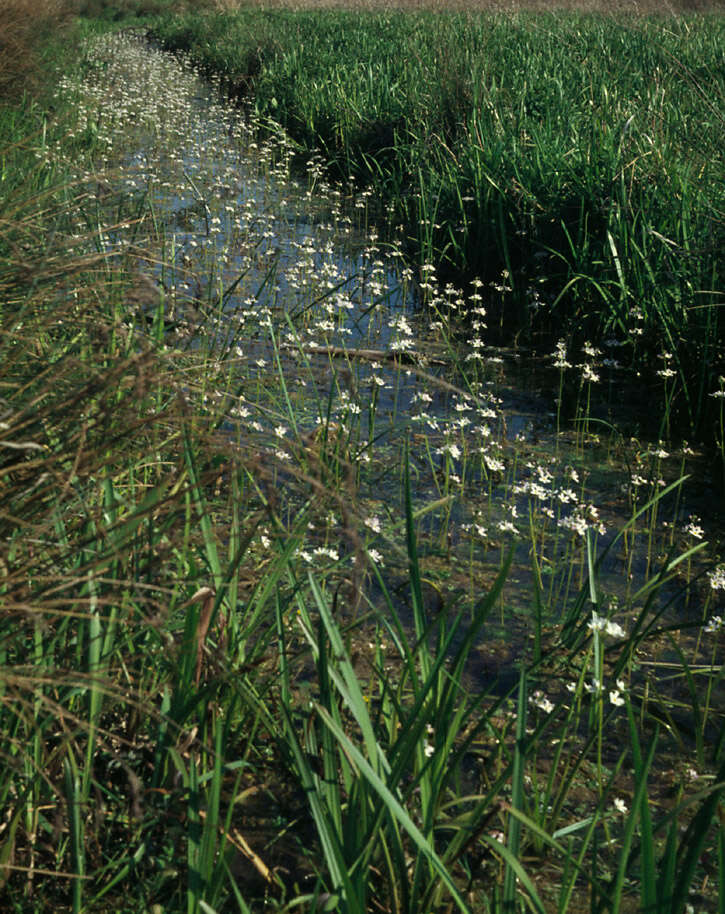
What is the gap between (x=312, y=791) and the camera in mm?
1508

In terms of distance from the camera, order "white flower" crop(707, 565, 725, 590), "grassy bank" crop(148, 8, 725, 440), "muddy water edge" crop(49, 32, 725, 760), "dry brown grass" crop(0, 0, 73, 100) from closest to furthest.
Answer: "muddy water edge" crop(49, 32, 725, 760), "white flower" crop(707, 565, 725, 590), "grassy bank" crop(148, 8, 725, 440), "dry brown grass" crop(0, 0, 73, 100)

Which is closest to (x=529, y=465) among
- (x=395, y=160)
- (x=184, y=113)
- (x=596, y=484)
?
(x=596, y=484)

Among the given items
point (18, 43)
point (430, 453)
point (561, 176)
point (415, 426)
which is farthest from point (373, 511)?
point (18, 43)

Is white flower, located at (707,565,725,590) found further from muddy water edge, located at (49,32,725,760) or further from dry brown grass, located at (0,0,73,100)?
dry brown grass, located at (0,0,73,100)

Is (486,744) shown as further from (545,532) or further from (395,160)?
(395,160)

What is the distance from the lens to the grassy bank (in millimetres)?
4523

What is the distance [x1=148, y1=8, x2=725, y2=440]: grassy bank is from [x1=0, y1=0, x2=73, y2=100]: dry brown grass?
2972 millimetres

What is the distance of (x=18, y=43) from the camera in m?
8.10

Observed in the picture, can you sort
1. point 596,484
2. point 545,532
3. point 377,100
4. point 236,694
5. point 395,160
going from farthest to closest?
point 377,100 → point 395,160 → point 596,484 → point 545,532 → point 236,694

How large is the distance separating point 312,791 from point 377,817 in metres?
0.12

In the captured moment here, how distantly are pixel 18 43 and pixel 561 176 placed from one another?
5.41 m

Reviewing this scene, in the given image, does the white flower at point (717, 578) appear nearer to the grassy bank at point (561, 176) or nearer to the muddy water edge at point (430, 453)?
the muddy water edge at point (430, 453)

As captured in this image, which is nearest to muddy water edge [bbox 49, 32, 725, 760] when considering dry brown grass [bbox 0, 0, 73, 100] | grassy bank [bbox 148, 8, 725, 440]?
grassy bank [bbox 148, 8, 725, 440]

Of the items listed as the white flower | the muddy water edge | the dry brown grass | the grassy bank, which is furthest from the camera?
the dry brown grass
